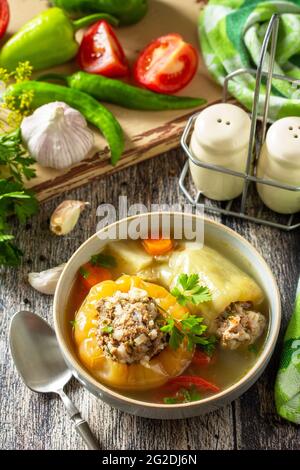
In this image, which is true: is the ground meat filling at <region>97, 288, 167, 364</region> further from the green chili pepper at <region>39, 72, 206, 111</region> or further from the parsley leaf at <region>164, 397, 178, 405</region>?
the green chili pepper at <region>39, 72, 206, 111</region>

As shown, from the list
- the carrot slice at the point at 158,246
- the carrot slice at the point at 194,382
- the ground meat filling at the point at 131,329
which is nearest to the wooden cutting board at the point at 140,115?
the carrot slice at the point at 158,246

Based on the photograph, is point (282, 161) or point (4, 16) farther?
point (4, 16)

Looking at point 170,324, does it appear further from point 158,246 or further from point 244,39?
point 244,39

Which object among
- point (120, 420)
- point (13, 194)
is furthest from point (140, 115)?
point (120, 420)

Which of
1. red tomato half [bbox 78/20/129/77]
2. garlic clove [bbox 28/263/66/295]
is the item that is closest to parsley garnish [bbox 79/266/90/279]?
garlic clove [bbox 28/263/66/295]

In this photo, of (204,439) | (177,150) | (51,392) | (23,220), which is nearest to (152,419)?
(204,439)

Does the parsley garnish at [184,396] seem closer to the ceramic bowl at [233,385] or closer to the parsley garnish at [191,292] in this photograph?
the ceramic bowl at [233,385]
